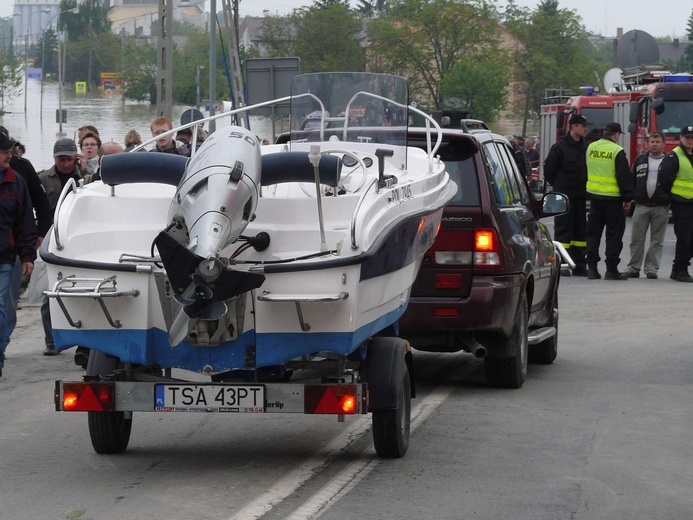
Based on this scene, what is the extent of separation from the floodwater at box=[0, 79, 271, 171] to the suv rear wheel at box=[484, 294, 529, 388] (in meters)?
17.2

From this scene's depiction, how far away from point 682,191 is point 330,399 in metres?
13.3

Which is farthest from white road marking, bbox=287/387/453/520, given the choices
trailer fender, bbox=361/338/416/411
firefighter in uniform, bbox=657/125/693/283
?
firefighter in uniform, bbox=657/125/693/283

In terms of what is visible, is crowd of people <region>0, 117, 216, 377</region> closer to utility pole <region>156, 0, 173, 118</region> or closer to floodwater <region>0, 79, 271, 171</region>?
utility pole <region>156, 0, 173, 118</region>

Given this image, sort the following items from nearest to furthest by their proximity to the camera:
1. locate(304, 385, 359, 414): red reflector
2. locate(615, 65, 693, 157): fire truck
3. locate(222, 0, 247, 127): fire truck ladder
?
locate(304, 385, 359, 414): red reflector
locate(615, 65, 693, 157): fire truck
locate(222, 0, 247, 127): fire truck ladder

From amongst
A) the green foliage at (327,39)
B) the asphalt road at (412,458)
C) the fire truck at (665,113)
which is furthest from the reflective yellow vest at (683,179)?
the green foliage at (327,39)

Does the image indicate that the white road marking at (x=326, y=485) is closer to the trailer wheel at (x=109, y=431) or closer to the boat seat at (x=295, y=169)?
the trailer wheel at (x=109, y=431)

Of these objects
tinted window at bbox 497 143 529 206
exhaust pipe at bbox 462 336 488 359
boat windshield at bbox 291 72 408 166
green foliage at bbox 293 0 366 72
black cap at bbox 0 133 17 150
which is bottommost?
exhaust pipe at bbox 462 336 488 359

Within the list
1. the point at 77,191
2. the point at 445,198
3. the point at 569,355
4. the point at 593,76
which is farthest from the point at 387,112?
the point at 593,76

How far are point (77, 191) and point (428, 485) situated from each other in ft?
8.26

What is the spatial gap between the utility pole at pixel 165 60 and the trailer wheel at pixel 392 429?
18506 millimetres

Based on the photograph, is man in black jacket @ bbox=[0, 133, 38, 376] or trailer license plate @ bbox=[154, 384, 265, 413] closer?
trailer license plate @ bbox=[154, 384, 265, 413]

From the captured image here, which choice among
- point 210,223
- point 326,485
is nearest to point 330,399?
point 326,485

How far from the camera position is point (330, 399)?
7.20 m

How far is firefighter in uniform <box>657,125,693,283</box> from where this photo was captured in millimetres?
19297
